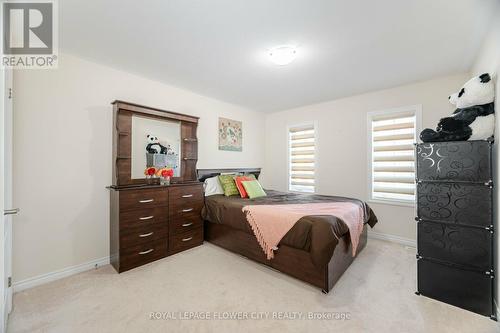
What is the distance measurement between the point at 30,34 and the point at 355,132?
4.31 metres

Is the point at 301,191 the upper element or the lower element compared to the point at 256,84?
lower

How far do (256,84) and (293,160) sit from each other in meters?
1.99

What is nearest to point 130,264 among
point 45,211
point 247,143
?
point 45,211

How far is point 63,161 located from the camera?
226 cm

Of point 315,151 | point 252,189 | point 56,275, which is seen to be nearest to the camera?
point 56,275

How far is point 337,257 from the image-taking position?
2115 mm

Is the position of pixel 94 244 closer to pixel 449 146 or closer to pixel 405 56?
pixel 449 146

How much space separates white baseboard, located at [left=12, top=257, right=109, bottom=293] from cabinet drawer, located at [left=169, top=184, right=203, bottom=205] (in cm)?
107

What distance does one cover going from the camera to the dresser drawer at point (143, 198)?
92.7 inches

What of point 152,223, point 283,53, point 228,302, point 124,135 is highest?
point 283,53

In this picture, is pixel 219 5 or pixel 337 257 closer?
pixel 219 5

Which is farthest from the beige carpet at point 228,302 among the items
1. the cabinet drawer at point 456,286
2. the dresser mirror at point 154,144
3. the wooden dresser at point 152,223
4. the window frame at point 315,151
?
the window frame at point 315,151

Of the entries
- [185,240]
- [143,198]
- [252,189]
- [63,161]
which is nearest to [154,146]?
[143,198]

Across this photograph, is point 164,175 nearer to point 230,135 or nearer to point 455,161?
point 230,135
